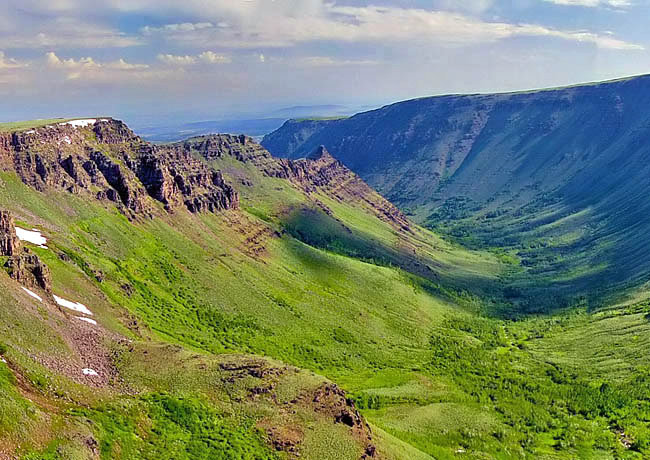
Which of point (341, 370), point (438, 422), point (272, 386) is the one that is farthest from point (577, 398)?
point (272, 386)

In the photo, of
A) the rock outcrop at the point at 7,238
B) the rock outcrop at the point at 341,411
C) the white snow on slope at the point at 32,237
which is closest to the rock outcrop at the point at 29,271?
the rock outcrop at the point at 7,238

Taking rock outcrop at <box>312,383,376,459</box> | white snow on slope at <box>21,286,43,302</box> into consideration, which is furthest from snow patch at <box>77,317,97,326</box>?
rock outcrop at <box>312,383,376,459</box>

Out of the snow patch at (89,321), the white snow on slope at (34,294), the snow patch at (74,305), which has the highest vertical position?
the white snow on slope at (34,294)

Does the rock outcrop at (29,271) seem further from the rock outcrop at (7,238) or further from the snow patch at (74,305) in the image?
the snow patch at (74,305)

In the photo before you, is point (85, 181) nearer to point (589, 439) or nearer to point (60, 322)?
point (60, 322)

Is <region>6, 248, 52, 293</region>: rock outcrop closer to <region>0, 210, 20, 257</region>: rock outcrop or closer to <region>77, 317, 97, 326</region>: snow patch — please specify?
<region>0, 210, 20, 257</region>: rock outcrop

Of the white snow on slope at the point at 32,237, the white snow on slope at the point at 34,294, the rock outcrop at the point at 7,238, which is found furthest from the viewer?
the white snow on slope at the point at 32,237
